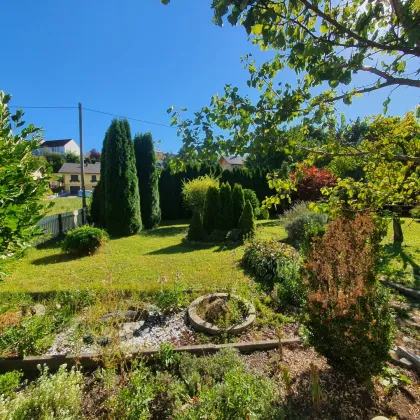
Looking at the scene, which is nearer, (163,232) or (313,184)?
(163,232)

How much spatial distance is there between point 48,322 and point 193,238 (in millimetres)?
5627

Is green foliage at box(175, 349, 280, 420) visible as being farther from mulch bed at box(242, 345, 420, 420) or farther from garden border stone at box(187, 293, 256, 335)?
garden border stone at box(187, 293, 256, 335)

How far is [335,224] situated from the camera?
255cm

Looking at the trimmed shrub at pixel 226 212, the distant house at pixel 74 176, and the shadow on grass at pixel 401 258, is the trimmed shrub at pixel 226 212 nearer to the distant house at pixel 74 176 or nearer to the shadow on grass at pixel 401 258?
the shadow on grass at pixel 401 258

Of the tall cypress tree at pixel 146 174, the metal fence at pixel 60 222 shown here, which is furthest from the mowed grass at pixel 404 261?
the metal fence at pixel 60 222

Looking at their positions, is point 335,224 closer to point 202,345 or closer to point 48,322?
point 202,345

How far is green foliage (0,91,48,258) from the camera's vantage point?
66.4 inches

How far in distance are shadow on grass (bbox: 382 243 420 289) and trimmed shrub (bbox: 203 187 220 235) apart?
16.1 feet

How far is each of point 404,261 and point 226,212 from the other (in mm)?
5095

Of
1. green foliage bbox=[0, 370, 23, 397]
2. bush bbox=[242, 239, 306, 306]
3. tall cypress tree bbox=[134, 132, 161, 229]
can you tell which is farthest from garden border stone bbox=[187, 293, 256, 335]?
tall cypress tree bbox=[134, 132, 161, 229]

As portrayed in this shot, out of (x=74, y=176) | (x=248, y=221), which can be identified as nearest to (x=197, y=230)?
(x=248, y=221)

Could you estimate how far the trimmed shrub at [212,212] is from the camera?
917 centimetres

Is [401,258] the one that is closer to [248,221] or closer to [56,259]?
[248,221]

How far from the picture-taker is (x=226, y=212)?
30.1 feet
